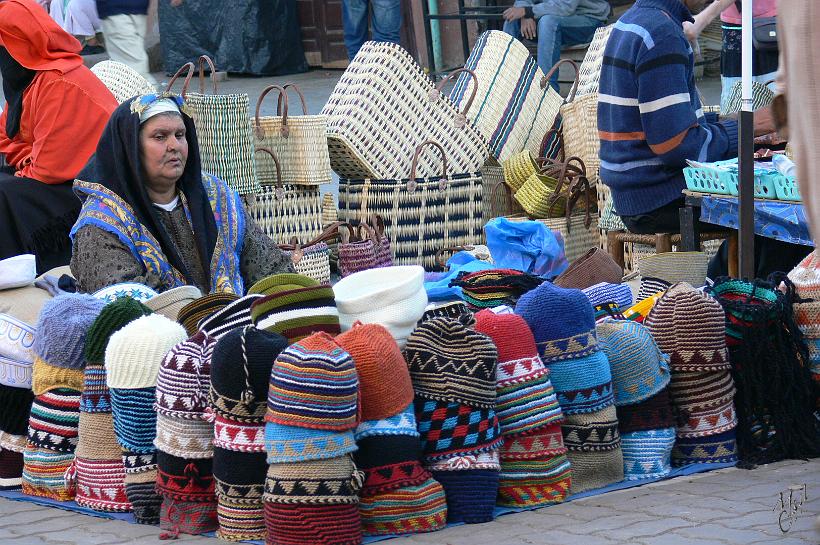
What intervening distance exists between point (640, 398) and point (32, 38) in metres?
3.69

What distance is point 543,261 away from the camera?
5.41 m

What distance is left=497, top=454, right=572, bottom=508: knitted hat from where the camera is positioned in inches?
128

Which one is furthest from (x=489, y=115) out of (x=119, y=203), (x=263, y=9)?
(x=263, y=9)

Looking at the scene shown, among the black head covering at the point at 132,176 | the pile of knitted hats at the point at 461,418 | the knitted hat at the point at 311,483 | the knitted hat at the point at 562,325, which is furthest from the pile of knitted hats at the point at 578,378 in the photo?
the black head covering at the point at 132,176

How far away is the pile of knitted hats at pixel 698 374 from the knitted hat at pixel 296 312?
38.4 inches

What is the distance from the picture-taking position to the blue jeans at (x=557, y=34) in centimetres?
984

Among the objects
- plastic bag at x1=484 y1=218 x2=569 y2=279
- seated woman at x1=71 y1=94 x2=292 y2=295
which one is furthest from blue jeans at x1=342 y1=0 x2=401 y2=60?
seated woman at x1=71 y1=94 x2=292 y2=295

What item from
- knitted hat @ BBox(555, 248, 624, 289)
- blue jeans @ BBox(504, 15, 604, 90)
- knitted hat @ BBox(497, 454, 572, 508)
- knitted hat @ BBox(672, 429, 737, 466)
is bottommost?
knitted hat @ BBox(672, 429, 737, 466)

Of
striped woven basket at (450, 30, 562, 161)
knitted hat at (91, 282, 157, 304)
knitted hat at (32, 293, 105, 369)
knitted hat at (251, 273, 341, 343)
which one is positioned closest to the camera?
knitted hat at (251, 273, 341, 343)

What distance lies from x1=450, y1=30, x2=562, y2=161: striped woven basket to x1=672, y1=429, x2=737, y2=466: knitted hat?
3496 millimetres

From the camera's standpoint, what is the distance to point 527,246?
17.9 ft

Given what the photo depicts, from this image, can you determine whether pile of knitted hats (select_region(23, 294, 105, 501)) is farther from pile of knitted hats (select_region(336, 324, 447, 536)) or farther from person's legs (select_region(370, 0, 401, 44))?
person's legs (select_region(370, 0, 401, 44))

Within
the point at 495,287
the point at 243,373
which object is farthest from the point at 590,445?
the point at 243,373

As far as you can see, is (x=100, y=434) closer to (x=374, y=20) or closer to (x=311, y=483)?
(x=311, y=483)
